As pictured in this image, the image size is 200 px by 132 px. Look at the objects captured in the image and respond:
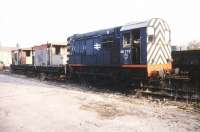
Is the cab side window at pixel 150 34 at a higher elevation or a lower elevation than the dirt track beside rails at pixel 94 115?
higher

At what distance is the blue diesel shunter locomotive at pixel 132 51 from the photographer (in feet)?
44.6

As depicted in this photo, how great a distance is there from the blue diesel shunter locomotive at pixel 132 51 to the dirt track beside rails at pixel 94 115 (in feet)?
6.10

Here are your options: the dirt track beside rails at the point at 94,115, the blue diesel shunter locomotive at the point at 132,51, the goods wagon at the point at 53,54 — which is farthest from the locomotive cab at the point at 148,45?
the goods wagon at the point at 53,54

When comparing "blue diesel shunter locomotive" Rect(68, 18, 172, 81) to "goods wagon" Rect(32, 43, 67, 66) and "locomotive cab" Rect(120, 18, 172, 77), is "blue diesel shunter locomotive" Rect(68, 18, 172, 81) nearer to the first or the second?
"locomotive cab" Rect(120, 18, 172, 77)

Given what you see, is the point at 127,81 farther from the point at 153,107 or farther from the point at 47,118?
the point at 47,118

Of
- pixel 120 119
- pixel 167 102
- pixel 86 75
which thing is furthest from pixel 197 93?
pixel 86 75

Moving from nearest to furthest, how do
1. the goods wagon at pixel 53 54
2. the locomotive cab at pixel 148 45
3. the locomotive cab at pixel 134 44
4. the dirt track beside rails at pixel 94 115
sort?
1. the dirt track beside rails at pixel 94 115
2. the locomotive cab at pixel 148 45
3. the locomotive cab at pixel 134 44
4. the goods wagon at pixel 53 54

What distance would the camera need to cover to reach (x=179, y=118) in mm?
8625

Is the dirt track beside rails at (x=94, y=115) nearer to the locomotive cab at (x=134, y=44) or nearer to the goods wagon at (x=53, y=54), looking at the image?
the locomotive cab at (x=134, y=44)

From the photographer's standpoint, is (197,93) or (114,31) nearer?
(197,93)

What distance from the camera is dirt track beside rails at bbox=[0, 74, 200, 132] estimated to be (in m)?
7.80

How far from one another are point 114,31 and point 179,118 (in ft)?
26.1

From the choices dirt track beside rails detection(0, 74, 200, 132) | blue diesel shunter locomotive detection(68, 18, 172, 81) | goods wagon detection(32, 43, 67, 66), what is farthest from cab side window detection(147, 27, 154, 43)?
goods wagon detection(32, 43, 67, 66)

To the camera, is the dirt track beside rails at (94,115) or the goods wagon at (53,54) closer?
the dirt track beside rails at (94,115)
